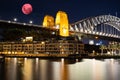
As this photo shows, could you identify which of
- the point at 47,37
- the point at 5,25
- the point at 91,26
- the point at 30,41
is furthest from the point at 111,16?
the point at 5,25

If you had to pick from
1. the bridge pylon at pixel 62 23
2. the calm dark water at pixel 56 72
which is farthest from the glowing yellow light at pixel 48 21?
the calm dark water at pixel 56 72

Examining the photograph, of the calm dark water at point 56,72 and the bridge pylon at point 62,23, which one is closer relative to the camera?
the calm dark water at point 56,72

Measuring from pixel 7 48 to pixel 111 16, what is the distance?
105ft

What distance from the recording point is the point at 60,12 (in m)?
84.5

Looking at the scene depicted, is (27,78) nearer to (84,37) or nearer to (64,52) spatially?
(64,52)

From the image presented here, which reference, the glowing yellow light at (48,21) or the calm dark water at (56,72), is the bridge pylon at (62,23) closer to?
the glowing yellow light at (48,21)

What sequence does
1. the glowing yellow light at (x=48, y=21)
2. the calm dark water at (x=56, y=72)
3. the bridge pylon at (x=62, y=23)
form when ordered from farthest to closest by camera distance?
1. the glowing yellow light at (x=48, y=21)
2. the bridge pylon at (x=62, y=23)
3. the calm dark water at (x=56, y=72)

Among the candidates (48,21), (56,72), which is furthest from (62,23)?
(56,72)

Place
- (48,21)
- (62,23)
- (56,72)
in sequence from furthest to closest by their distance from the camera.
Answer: (48,21), (62,23), (56,72)

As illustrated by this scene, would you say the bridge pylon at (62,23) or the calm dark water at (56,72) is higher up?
the bridge pylon at (62,23)

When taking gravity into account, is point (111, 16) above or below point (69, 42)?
above

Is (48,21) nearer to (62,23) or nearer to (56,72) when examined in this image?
(62,23)

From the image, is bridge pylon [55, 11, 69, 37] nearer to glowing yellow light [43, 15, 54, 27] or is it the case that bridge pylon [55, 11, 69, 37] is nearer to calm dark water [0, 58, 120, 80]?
glowing yellow light [43, 15, 54, 27]

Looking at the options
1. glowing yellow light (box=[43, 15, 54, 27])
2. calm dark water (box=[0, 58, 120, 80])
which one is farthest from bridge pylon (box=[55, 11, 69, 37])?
calm dark water (box=[0, 58, 120, 80])
